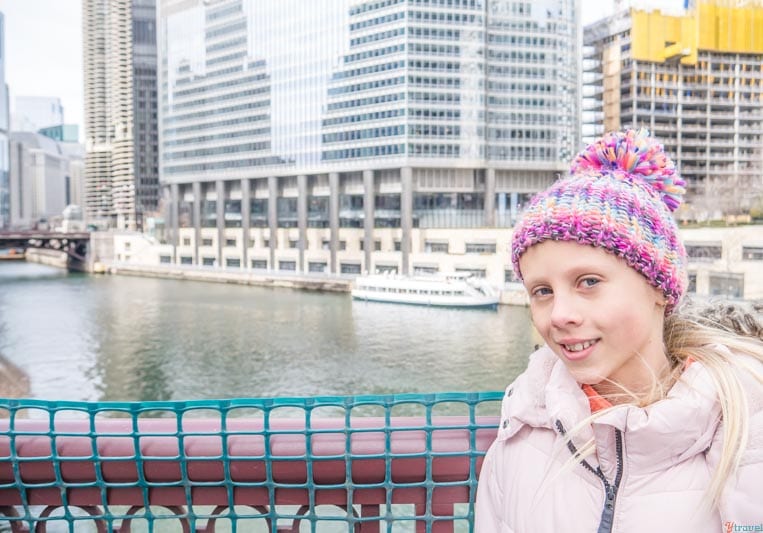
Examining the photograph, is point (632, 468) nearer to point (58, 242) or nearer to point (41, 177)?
point (58, 242)

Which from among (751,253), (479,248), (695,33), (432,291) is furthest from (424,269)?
(695,33)

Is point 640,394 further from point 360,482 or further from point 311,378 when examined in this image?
point 311,378

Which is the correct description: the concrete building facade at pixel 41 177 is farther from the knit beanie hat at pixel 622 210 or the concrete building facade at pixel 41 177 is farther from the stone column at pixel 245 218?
the knit beanie hat at pixel 622 210

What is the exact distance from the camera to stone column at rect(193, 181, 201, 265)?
44188 millimetres

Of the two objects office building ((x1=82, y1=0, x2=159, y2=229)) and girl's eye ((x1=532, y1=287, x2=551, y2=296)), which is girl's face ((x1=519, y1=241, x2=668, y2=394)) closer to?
girl's eye ((x1=532, y1=287, x2=551, y2=296))

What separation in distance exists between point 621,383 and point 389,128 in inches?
1372

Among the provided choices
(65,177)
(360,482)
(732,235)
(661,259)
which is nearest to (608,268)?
(661,259)

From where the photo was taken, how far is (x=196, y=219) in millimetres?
45125

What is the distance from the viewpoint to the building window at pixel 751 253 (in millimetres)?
23312

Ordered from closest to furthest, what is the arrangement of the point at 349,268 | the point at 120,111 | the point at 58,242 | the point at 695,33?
the point at 349,268 → the point at 695,33 → the point at 58,242 → the point at 120,111

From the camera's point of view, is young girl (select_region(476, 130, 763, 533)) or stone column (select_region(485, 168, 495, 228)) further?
stone column (select_region(485, 168, 495, 228))

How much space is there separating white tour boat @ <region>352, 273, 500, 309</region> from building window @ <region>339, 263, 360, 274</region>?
7.14 metres

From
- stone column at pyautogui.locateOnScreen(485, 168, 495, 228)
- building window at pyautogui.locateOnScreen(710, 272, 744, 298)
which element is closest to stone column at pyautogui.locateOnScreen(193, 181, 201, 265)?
stone column at pyautogui.locateOnScreen(485, 168, 495, 228)

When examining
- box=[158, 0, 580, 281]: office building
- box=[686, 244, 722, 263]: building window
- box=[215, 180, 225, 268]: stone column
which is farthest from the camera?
box=[215, 180, 225, 268]: stone column
